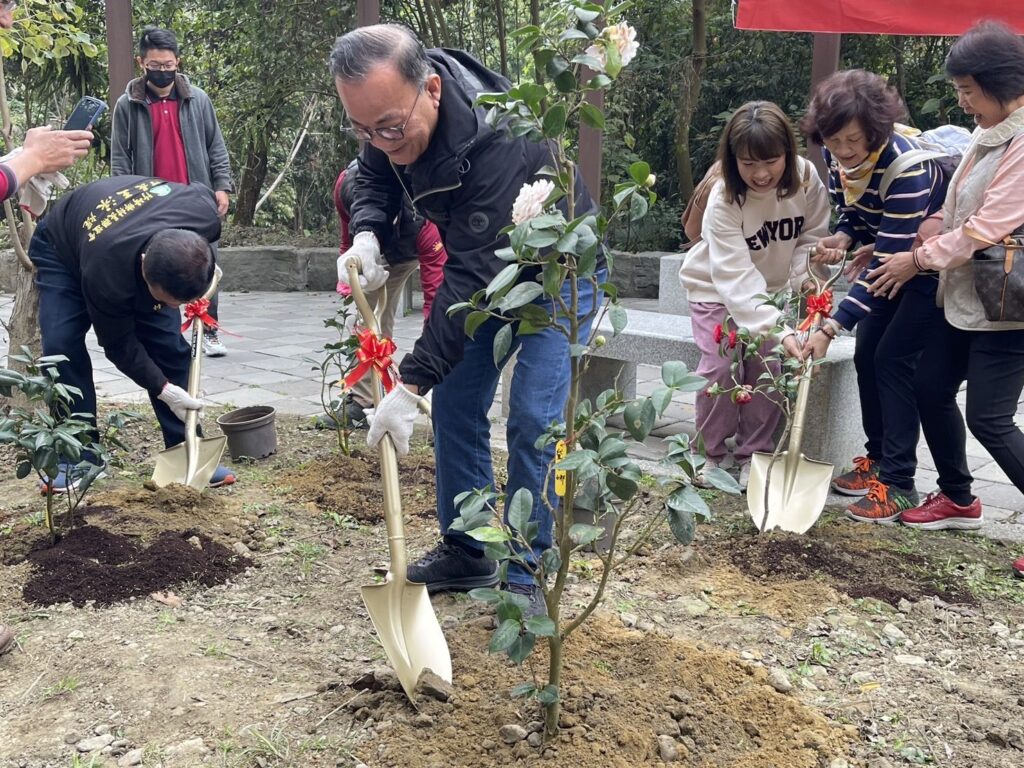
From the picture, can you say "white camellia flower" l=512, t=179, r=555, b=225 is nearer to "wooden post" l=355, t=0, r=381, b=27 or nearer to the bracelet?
the bracelet

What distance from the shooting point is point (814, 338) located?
11.5ft

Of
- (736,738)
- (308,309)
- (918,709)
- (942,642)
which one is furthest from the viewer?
(308,309)

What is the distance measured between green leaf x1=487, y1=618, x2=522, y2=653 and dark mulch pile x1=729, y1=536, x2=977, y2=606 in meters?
1.46

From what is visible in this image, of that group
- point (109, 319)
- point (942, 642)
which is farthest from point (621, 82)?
point (942, 642)

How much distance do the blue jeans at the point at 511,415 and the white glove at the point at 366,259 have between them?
1.57 ft

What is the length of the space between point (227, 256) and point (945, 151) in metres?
7.46

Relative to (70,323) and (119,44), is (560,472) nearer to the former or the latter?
(70,323)

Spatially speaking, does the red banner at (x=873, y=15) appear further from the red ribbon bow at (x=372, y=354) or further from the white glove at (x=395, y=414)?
the white glove at (x=395, y=414)

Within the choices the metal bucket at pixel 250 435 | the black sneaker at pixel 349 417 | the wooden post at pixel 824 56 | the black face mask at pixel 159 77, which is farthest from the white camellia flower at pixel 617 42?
the black face mask at pixel 159 77

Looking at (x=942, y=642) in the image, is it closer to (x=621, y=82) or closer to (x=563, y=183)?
(x=563, y=183)

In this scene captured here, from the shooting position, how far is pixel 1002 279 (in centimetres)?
310

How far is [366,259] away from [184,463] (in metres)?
1.36

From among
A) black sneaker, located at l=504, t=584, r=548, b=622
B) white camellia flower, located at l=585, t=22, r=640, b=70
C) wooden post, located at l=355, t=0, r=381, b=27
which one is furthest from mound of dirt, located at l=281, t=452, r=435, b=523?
wooden post, located at l=355, t=0, r=381, b=27

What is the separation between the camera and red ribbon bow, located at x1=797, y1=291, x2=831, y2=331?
352 cm
